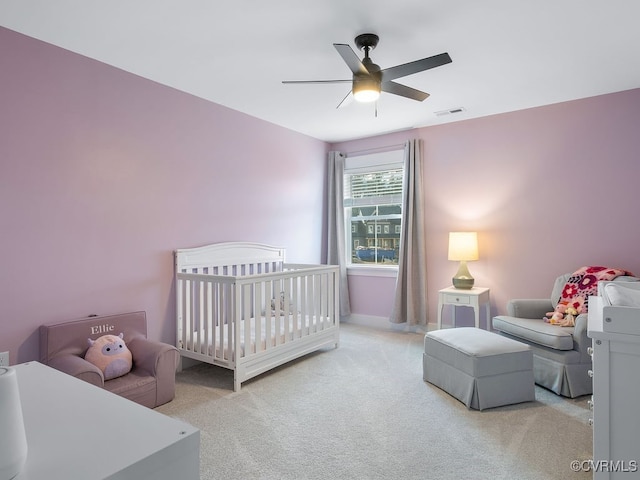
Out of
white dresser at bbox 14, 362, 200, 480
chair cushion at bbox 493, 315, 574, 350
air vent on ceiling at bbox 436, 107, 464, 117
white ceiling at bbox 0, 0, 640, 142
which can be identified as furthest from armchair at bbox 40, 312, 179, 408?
air vent on ceiling at bbox 436, 107, 464, 117

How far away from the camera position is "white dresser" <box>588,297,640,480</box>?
1.33m

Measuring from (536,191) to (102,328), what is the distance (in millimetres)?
3908

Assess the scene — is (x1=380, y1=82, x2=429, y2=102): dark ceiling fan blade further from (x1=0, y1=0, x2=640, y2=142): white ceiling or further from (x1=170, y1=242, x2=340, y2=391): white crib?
(x1=170, y1=242, x2=340, y2=391): white crib

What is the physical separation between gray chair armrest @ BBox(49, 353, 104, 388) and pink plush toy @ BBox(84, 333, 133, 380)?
0.26 feet

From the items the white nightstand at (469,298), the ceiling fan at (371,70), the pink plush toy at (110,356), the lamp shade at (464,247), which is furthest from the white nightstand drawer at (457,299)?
the pink plush toy at (110,356)

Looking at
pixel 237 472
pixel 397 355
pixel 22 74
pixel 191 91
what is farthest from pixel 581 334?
pixel 22 74

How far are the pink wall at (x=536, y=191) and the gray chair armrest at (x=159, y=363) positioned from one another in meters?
2.89

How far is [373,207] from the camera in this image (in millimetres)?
4898

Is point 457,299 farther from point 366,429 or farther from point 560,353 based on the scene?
point 366,429

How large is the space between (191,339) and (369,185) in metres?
2.90

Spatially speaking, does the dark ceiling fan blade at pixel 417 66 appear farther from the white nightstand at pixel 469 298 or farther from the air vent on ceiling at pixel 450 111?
the white nightstand at pixel 469 298

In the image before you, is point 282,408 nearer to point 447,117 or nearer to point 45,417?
point 45,417

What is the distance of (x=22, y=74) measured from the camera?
2334 millimetres
